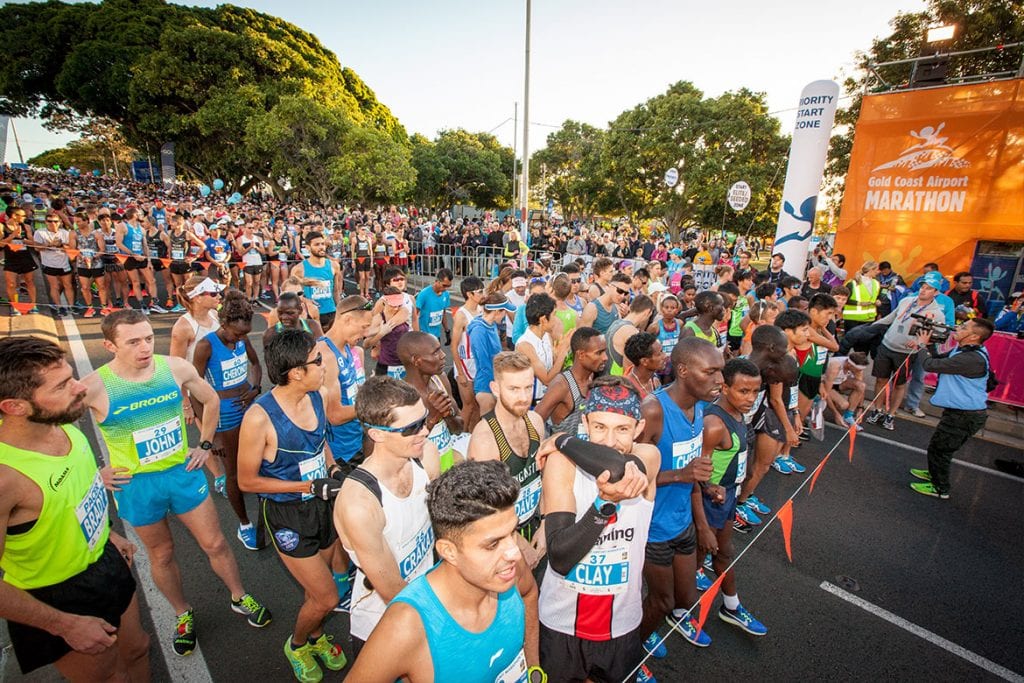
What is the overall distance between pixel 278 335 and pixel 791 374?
15.0 ft

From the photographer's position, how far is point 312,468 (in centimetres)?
315

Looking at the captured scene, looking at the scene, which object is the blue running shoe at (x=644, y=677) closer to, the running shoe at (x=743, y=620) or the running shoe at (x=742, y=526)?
the running shoe at (x=743, y=620)

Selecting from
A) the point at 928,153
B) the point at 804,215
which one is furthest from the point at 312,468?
the point at 928,153

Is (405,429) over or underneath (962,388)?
over

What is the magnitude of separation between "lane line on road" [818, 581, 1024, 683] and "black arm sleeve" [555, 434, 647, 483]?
11.2ft

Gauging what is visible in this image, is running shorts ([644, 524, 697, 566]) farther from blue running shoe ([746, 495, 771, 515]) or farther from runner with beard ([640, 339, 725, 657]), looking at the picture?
blue running shoe ([746, 495, 771, 515])

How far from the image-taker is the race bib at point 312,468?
3.09 metres

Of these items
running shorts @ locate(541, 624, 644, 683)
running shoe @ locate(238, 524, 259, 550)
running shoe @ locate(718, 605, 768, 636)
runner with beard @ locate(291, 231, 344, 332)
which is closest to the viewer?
running shorts @ locate(541, 624, 644, 683)

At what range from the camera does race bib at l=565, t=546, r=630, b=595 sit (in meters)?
2.34

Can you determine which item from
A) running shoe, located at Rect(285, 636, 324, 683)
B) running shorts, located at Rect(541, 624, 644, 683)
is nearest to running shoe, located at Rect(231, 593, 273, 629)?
running shoe, located at Rect(285, 636, 324, 683)

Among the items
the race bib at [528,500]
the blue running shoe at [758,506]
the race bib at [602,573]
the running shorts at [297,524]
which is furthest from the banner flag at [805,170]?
the running shorts at [297,524]

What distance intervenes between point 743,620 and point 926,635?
1495 millimetres

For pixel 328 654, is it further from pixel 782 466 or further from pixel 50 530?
pixel 782 466

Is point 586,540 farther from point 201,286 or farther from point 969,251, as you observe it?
point 969,251
